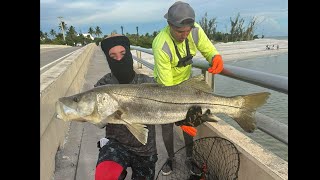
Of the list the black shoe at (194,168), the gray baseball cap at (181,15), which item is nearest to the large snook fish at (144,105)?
the gray baseball cap at (181,15)

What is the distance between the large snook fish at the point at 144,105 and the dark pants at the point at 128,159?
456 mm

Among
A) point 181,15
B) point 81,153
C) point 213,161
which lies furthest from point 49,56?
point 181,15

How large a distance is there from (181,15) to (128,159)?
1535mm

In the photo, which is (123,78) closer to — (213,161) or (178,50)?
(178,50)

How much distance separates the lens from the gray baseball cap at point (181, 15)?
3.46 meters

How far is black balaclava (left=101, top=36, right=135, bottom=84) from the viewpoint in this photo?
3.31 m

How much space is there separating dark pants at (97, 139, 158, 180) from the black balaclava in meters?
0.66

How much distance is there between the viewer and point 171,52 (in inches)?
155

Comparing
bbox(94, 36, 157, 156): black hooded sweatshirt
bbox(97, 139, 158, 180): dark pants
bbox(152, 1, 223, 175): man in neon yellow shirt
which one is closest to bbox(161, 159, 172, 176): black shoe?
bbox(152, 1, 223, 175): man in neon yellow shirt

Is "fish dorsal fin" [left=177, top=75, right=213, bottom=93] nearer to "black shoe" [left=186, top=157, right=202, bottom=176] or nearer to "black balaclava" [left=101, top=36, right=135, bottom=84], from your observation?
"black balaclava" [left=101, top=36, right=135, bottom=84]
